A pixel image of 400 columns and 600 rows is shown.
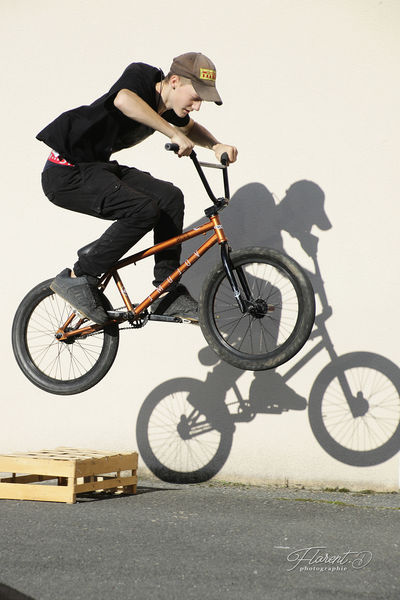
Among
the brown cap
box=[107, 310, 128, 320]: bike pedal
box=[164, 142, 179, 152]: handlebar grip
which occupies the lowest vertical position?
box=[107, 310, 128, 320]: bike pedal

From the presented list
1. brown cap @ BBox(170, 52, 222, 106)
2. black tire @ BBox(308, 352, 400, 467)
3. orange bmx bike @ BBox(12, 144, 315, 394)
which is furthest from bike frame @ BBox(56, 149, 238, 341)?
black tire @ BBox(308, 352, 400, 467)

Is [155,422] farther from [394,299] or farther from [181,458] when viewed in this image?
[394,299]

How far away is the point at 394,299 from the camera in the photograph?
5680 millimetres

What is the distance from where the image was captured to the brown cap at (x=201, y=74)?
14.3 feet

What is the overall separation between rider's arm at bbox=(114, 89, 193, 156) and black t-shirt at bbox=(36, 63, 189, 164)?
0.12 meters

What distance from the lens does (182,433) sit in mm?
6086

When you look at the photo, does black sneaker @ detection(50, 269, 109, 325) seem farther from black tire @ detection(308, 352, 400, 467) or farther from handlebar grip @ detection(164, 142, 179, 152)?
black tire @ detection(308, 352, 400, 467)

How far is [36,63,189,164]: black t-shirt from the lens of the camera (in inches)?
174

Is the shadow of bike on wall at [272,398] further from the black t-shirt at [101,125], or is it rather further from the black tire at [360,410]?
the black t-shirt at [101,125]

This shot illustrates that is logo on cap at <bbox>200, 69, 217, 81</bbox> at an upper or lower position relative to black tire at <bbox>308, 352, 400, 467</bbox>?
upper

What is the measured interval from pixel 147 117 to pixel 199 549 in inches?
92.7

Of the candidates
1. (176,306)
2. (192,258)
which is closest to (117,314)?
(176,306)
